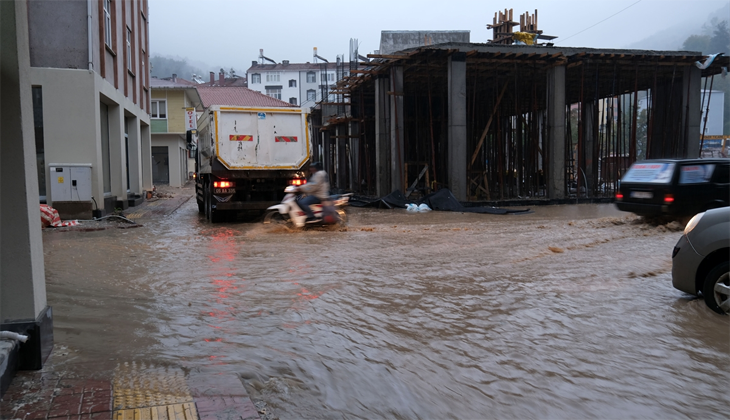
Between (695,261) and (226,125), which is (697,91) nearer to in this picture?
(226,125)

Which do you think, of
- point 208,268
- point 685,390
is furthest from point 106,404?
point 208,268

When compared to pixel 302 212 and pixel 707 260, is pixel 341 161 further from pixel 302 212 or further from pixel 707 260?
pixel 707 260

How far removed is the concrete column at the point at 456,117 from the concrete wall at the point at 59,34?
11.2m

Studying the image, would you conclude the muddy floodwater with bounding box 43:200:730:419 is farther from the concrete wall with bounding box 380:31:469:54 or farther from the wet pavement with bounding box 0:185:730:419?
the concrete wall with bounding box 380:31:469:54

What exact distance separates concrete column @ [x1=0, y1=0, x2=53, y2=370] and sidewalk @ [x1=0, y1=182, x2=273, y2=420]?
0.25 metres

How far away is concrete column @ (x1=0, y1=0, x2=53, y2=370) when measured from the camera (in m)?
3.82

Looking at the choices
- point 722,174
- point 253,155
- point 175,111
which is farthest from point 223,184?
point 175,111

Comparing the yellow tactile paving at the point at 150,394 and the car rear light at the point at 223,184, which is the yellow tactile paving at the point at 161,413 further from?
the car rear light at the point at 223,184

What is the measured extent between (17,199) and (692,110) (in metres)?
25.4

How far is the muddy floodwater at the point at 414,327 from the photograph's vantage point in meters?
3.76

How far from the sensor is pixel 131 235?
12.5 m

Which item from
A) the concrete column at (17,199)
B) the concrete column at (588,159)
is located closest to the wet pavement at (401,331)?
the concrete column at (17,199)

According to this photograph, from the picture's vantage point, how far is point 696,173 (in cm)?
1201

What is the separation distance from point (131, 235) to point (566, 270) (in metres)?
8.93
